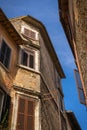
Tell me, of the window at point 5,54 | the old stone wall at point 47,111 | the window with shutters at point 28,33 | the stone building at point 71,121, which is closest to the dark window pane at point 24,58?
the window at point 5,54

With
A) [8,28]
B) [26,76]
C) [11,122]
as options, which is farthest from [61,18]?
[11,122]

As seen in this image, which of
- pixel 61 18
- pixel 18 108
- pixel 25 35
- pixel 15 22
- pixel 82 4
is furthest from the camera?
pixel 15 22

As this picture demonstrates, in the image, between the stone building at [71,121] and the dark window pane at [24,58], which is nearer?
the dark window pane at [24,58]

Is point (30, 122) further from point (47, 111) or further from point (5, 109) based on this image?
point (47, 111)

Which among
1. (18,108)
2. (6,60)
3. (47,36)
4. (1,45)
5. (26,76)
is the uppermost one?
(47,36)

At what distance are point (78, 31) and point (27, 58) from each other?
626 cm

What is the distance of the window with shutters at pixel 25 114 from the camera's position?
8252 mm

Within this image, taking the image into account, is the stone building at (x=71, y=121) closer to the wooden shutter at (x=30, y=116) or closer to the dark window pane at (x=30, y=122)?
the wooden shutter at (x=30, y=116)

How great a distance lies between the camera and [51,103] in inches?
450

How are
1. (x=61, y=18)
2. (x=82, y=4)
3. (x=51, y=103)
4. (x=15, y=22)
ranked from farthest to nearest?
(x=15, y=22) < (x=51, y=103) < (x=61, y=18) < (x=82, y=4)

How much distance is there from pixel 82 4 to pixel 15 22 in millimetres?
10128

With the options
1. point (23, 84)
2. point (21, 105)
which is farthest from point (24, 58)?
point (21, 105)

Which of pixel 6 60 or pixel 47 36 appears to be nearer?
pixel 6 60

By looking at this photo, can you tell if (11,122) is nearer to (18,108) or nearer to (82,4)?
(18,108)
